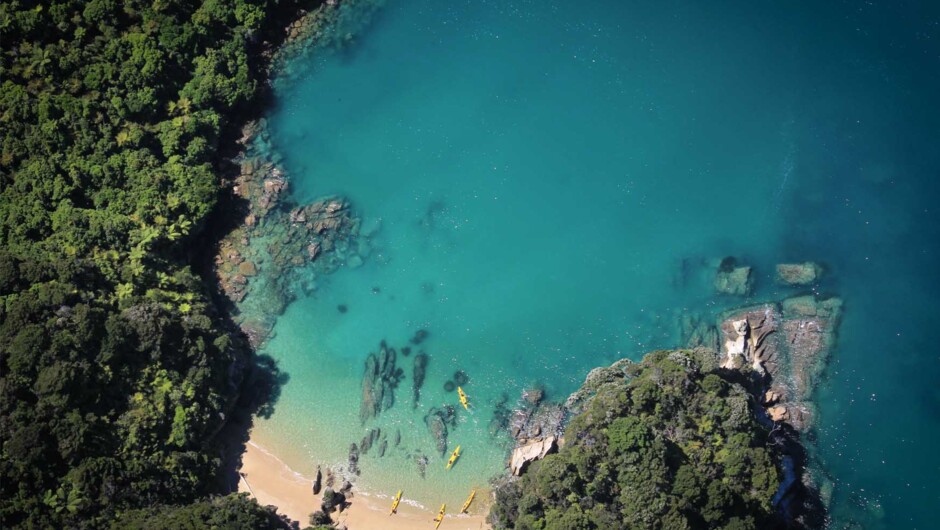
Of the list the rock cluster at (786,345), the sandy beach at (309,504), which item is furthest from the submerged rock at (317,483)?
the rock cluster at (786,345)

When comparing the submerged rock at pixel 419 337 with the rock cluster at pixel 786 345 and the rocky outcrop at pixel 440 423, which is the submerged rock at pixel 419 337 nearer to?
the rocky outcrop at pixel 440 423

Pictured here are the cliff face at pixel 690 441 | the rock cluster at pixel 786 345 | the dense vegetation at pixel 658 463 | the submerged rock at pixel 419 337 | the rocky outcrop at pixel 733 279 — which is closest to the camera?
the dense vegetation at pixel 658 463

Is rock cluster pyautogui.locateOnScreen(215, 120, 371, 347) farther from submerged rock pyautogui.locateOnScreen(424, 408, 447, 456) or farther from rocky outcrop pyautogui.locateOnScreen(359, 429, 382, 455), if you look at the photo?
submerged rock pyautogui.locateOnScreen(424, 408, 447, 456)

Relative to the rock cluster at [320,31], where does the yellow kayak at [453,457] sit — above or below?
below

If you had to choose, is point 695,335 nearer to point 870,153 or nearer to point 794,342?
point 794,342

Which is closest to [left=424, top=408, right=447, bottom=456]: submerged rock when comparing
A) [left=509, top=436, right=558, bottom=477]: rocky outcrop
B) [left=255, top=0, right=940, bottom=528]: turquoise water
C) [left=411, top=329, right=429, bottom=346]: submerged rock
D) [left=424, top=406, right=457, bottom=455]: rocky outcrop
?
[left=424, top=406, right=457, bottom=455]: rocky outcrop

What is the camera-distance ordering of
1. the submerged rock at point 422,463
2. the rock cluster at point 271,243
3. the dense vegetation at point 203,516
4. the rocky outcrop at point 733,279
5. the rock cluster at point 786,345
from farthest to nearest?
1. the rocky outcrop at point 733,279
2. the rock cluster at point 271,243
3. the rock cluster at point 786,345
4. the submerged rock at point 422,463
5. the dense vegetation at point 203,516

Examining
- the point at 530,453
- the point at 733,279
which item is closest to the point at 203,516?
the point at 530,453

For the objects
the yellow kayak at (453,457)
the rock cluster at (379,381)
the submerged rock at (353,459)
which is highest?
the rock cluster at (379,381)
